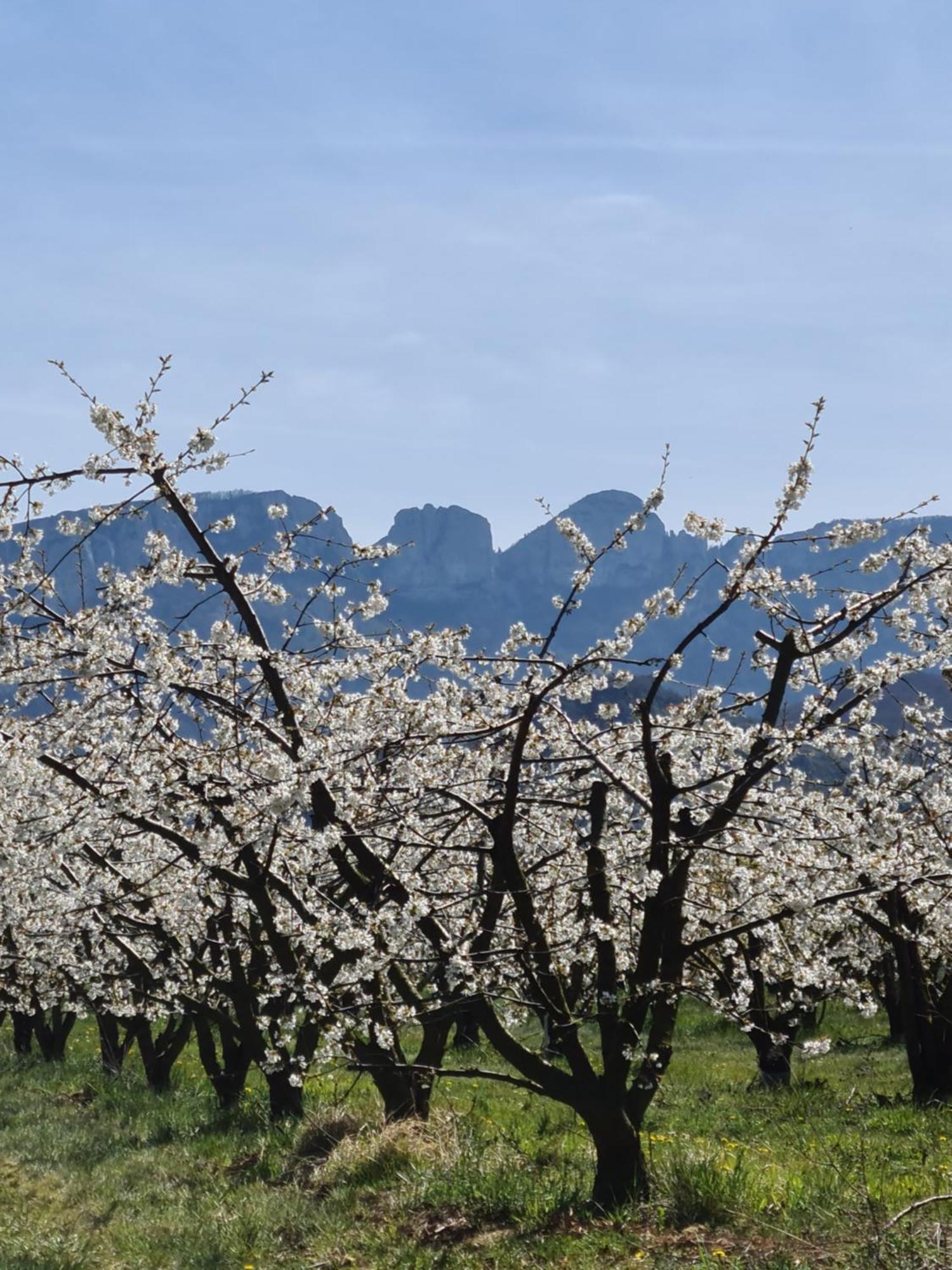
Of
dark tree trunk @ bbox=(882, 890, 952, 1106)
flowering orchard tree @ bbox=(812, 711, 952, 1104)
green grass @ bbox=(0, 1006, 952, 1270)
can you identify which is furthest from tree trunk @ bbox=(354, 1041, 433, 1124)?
dark tree trunk @ bbox=(882, 890, 952, 1106)

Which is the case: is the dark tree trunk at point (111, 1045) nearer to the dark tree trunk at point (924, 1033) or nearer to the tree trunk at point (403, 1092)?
the tree trunk at point (403, 1092)

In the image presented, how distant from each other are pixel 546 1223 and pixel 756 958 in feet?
23.6

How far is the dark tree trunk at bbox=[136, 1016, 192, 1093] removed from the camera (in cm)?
1580

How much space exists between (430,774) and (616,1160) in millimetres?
3324

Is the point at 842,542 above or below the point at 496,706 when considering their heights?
above

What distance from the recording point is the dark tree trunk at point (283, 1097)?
1177 cm

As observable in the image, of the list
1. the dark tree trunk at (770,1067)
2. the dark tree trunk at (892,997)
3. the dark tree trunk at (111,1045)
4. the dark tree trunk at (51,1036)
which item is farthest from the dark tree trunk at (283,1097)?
the dark tree trunk at (51,1036)

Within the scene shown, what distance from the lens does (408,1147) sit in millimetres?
9125

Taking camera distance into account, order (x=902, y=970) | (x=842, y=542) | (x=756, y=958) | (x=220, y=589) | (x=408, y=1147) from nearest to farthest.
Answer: (x=842, y=542) < (x=220, y=589) < (x=408, y=1147) < (x=902, y=970) < (x=756, y=958)

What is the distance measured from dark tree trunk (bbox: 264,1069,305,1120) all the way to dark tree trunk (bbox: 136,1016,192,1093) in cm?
405

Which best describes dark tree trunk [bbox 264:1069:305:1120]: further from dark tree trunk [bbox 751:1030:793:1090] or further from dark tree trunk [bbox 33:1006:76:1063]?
dark tree trunk [bbox 33:1006:76:1063]

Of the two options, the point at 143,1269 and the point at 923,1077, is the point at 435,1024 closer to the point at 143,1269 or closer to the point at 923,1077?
the point at 143,1269

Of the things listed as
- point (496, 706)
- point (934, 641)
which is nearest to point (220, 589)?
point (496, 706)

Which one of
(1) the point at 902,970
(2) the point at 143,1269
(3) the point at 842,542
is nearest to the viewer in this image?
(3) the point at 842,542
